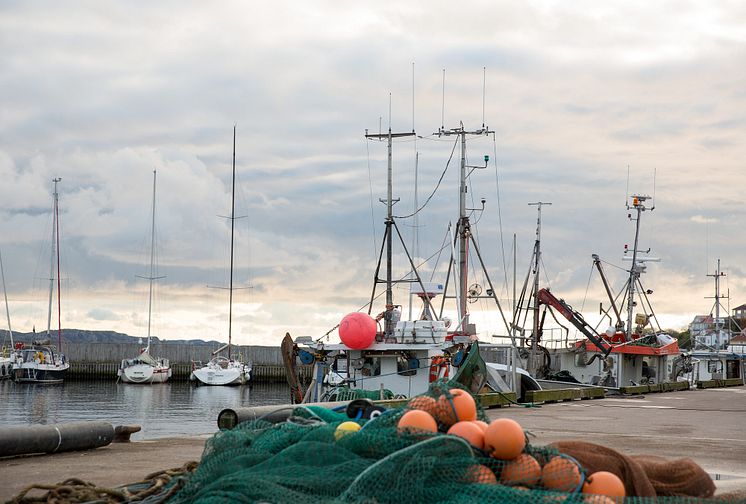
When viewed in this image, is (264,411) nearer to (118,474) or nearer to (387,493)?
(118,474)

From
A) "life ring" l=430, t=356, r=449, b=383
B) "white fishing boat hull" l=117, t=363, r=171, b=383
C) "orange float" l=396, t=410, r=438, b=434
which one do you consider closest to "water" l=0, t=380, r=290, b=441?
"white fishing boat hull" l=117, t=363, r=171, b=383

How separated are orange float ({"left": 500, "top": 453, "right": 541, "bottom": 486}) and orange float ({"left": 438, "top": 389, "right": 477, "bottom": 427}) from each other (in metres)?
0.62

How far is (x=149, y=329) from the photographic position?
70.1m

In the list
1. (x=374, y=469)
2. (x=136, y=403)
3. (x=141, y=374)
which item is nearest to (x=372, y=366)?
(x=374, y=469)

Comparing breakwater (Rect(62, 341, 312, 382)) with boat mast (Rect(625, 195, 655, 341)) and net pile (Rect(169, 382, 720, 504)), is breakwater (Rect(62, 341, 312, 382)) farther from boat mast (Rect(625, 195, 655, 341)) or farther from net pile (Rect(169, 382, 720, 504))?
net pile (Rect(169, 382, 720, 504))

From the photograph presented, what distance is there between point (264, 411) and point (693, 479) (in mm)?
5862

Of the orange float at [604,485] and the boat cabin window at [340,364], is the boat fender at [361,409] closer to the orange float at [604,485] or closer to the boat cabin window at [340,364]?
the orange float at [604,485]

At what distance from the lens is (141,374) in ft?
216

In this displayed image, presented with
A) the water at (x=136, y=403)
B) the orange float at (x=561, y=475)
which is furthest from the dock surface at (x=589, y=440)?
the water at (x=136, y=403)

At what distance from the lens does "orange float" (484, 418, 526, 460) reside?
5.68 m

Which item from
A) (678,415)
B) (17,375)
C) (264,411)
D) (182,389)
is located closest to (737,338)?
(182,389)

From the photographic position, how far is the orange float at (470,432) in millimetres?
5805

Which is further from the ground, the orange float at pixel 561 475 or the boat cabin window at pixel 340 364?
the orange float at pixel 561 475

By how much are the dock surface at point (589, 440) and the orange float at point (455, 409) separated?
0.58 meters
